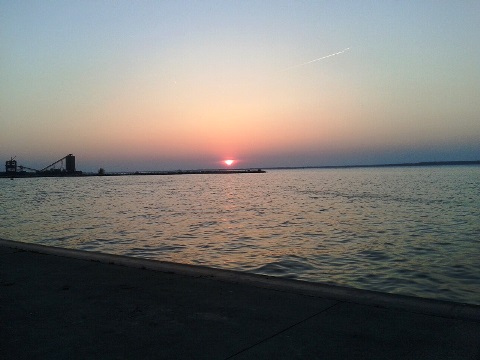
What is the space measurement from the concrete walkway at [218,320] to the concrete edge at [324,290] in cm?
2

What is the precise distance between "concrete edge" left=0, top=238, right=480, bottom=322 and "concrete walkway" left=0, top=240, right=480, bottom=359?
0.02 m

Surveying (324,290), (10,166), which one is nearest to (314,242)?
(324,290)

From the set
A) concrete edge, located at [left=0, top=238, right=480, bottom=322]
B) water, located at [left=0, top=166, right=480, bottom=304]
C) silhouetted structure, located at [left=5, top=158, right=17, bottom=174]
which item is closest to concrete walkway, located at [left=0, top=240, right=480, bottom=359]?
concrete edge, located at [left=0, top=238, right=480, bottom=322]

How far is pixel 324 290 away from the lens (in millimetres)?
5887

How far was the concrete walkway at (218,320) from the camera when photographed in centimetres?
387

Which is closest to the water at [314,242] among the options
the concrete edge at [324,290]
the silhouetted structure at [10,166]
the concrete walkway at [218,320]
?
the concrete edge at [324,290]

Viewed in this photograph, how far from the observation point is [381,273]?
34.4 feet

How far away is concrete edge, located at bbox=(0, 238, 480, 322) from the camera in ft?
16.1

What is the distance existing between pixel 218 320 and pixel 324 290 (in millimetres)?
1897

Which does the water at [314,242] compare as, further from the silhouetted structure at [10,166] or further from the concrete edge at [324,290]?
the silhouetted structure at [10,166]

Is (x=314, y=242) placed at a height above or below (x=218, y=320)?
below

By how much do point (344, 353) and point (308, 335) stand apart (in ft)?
1.68

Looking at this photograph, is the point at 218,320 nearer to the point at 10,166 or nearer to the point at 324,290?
the point at 324,290

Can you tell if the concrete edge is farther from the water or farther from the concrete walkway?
the water
